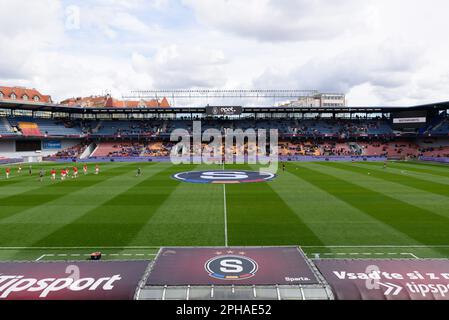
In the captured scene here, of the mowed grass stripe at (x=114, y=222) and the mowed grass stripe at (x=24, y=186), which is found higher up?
the mowed grass stripe at (x=24, y=186)

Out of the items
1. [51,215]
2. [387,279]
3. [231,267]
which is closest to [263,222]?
[231,267]

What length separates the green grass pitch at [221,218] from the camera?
1459cm

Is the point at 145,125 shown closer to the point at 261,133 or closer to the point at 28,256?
the point at 261,133

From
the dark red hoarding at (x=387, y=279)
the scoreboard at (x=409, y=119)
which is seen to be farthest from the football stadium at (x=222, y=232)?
the scoreboard at (x=409, y=119)

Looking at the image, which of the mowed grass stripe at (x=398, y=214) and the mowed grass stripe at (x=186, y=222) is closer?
the mowed grass stripe at (x=186, y=222)

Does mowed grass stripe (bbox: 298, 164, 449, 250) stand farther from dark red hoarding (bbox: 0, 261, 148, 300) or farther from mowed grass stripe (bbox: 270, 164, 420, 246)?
dark red hoarding (bbox: 0, 261, 148, 300)

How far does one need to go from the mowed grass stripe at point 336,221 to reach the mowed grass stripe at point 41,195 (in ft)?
57.5

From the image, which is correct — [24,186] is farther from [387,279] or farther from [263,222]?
[387,279]

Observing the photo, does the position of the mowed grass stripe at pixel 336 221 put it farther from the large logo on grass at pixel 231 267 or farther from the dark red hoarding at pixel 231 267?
the large logo on grass at pixel 231 267

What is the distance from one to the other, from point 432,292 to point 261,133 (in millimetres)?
68947

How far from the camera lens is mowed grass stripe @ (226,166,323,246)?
1530cm

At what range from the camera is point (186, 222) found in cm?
1833
